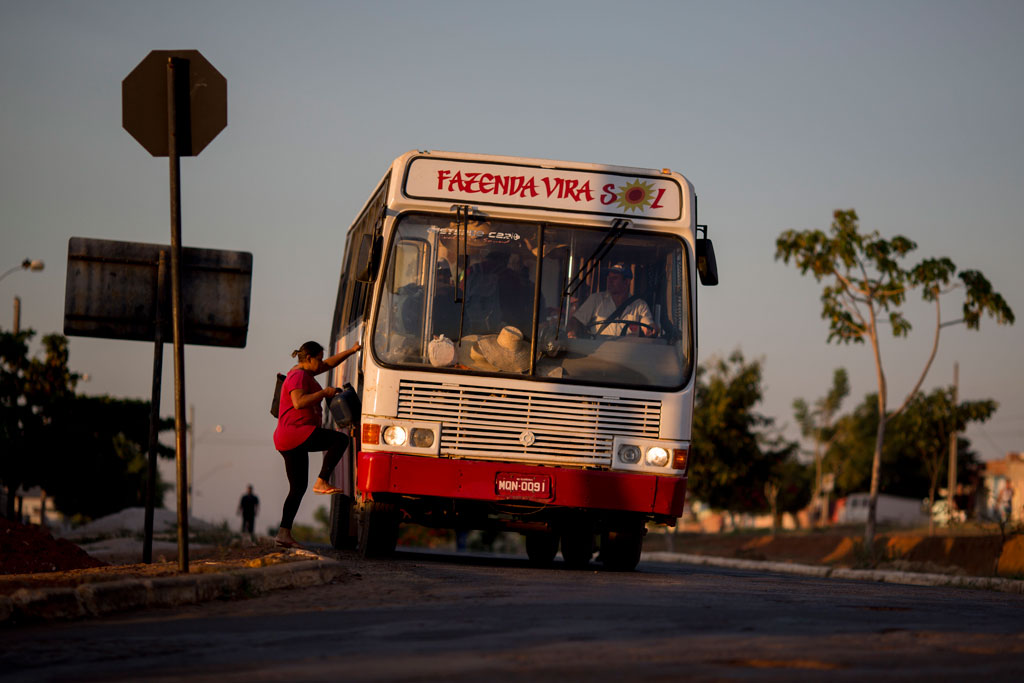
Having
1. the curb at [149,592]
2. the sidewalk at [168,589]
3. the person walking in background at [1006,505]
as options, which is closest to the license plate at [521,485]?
the sidewalk at [168,589]

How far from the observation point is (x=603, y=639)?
6.56 metres

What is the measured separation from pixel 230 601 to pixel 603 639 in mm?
2730

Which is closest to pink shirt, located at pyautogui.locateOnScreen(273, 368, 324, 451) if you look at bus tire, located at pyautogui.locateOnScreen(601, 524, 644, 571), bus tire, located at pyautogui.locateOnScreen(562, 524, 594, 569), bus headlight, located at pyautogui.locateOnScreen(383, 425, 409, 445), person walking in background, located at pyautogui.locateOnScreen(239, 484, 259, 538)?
bus headlight, located at pyautogui.locateOnScreen(383, 425, 409, 445)

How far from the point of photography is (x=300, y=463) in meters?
12.4

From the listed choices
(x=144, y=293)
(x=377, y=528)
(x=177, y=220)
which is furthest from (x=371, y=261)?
(x=177, y=220)

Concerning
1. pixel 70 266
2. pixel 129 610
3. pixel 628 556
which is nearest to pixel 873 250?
pixel 628 556

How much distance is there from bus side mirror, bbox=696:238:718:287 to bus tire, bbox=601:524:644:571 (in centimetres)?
231

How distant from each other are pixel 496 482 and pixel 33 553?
567 centimetres

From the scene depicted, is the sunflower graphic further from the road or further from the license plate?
the road

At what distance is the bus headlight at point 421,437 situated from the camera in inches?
455

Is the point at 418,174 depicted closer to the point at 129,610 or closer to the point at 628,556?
the point at 628,556

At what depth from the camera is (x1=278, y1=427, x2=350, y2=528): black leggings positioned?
488 inches

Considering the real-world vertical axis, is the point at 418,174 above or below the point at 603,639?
above

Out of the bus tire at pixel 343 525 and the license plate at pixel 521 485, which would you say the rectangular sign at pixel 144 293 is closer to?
the license plate at pixel 521 485
